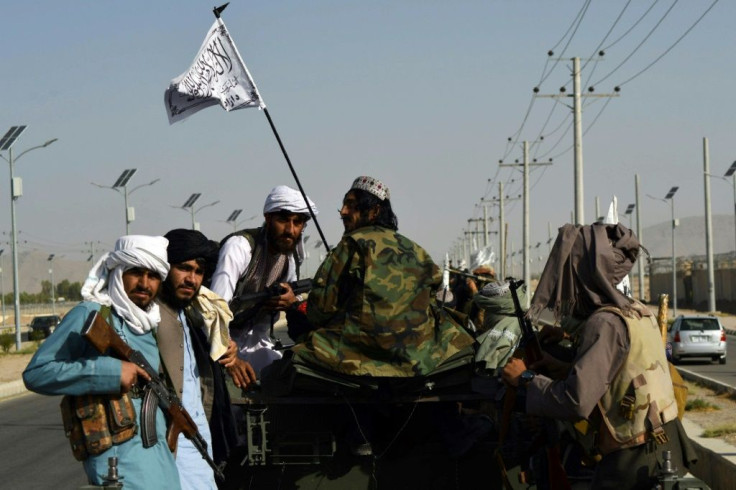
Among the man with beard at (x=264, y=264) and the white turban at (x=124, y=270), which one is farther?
the man with beard at (x=264, y=264)

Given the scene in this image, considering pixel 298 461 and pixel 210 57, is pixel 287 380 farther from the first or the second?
pixel 210 57

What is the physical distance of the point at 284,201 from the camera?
7949 mm

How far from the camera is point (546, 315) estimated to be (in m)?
88.1

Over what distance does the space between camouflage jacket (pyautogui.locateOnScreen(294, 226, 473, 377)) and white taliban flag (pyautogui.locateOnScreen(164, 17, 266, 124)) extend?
119 inches

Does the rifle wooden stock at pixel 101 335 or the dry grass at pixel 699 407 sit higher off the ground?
the rifle wooden stock at pixel 101 335

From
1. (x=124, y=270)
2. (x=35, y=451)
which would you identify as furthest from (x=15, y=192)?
(x=124, y=270)

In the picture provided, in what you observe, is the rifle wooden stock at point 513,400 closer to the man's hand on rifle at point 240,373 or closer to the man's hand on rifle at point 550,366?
the man's hand on rifle at point 550,366

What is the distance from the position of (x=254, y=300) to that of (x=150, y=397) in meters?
2.29

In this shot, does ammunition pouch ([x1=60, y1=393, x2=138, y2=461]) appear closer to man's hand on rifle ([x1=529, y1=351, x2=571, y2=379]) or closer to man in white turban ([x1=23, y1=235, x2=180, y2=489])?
man in white turban ([x1=23, y1=235, x2=180, y2=489])

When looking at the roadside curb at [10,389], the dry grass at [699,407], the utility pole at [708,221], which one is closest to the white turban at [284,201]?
the dry grass at [699,407]

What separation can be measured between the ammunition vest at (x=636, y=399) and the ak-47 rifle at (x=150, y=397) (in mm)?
1664

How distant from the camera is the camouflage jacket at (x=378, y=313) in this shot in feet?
22.3

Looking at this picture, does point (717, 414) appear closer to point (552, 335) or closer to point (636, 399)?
point (552, 335)

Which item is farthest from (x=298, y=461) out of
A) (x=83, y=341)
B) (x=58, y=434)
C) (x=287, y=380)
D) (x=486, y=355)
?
(x=58, y=434)
